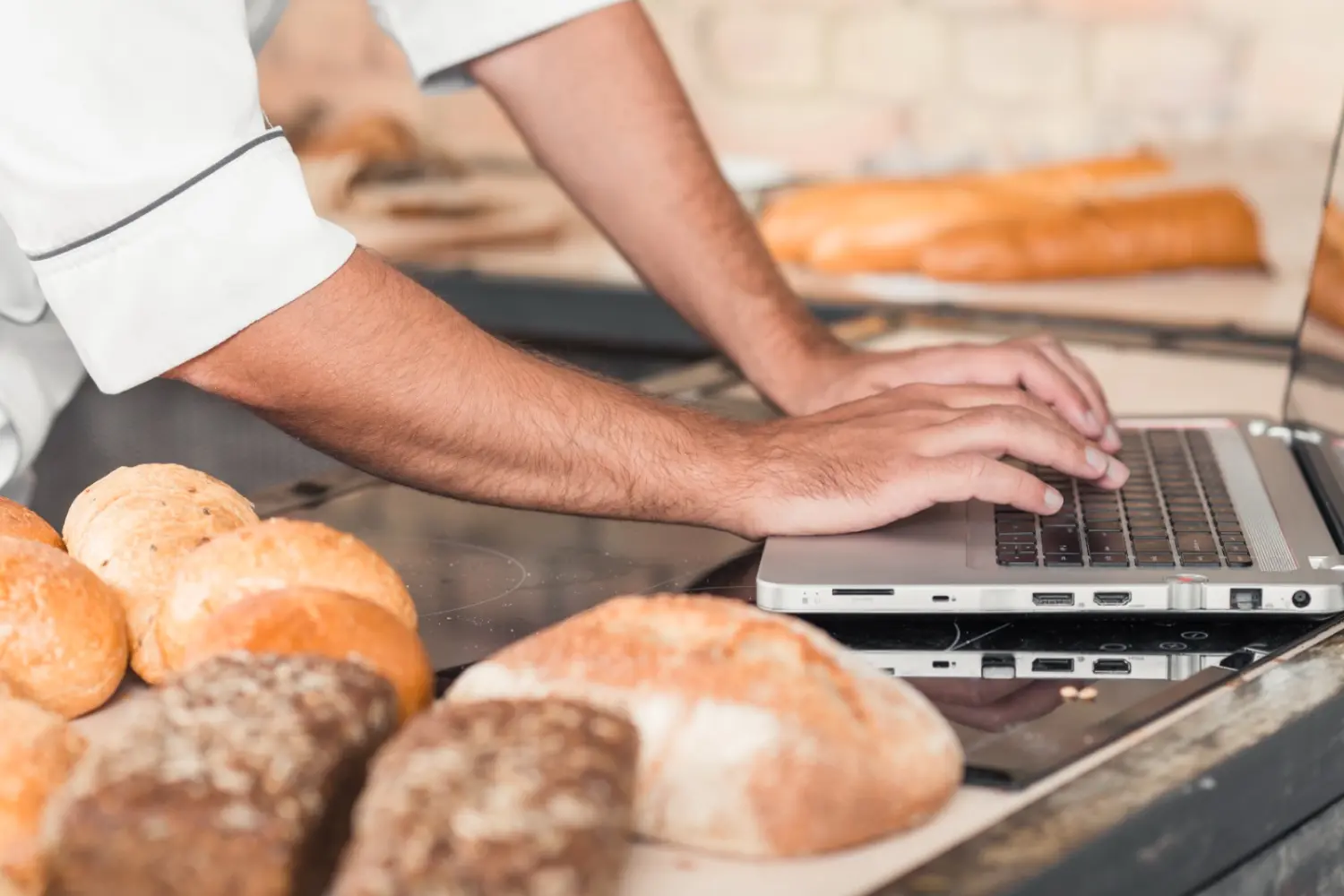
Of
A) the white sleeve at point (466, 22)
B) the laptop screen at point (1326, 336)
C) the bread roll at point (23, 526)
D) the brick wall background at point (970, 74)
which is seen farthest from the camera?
the brick wall background at point (970, 74)

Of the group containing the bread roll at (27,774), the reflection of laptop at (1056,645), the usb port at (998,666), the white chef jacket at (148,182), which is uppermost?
the white chef jacket at (148,182)

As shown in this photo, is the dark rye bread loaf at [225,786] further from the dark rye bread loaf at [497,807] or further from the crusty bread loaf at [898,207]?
the crusty bread loaf at [898,207]

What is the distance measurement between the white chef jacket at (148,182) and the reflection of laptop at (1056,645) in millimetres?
404

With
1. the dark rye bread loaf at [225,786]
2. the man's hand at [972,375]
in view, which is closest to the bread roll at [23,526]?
the dark rye bread loaf at [225,786]

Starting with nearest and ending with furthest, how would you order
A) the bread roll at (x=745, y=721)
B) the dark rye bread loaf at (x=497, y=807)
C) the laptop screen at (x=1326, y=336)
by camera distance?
1. the dark rye bread loaf at (x=497, y=807)
2. the bread roll at (x=745, y=721)
3. the laptop screen at (x=1326, y=336)

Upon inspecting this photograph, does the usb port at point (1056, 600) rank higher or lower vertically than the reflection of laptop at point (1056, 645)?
higher

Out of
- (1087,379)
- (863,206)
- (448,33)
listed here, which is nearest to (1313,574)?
(1087,379)

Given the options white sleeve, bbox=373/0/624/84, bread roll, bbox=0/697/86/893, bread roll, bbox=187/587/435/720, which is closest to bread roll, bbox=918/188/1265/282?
white sleeve, bbox=373/0/624/84

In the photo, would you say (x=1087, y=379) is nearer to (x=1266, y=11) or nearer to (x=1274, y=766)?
(x=1274, y=766)

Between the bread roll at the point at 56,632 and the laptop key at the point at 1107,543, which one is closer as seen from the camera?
the bread roll at the point at 56,632

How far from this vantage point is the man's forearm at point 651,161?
141 cm

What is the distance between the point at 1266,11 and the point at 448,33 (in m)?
1.60

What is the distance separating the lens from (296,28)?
308 centimetres

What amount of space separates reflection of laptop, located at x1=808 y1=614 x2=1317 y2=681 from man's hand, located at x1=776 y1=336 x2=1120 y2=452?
1.03 feet
